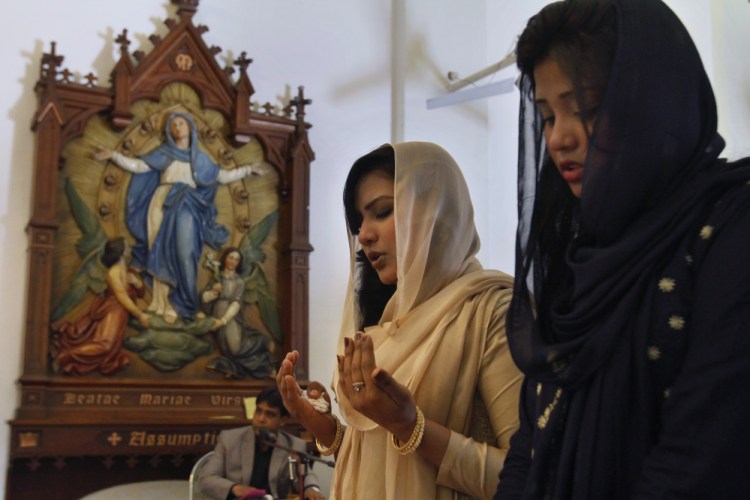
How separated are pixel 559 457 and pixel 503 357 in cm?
58

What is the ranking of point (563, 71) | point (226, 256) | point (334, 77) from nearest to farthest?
point (563, 71) < point (226, 256) < point (334, 77)

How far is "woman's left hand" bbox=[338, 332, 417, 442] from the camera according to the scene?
59.3 inches

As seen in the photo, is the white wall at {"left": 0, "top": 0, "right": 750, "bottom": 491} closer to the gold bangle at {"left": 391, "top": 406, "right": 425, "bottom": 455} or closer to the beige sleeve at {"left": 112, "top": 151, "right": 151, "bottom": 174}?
the beige sleeve at {"left": 112, "top": 151, "right": 151, "bottom": 174}

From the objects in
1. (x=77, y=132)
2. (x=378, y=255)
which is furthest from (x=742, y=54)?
(x=378, y=255)

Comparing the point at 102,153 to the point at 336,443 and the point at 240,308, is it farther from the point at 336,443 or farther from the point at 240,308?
the point at 336,443

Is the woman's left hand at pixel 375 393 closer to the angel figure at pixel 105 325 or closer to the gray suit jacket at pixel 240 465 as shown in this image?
the gray suit jacket at pixel 240 465

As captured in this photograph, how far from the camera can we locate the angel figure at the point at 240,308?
5.74 metres

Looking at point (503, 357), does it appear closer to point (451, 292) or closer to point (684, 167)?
point (451, 292)

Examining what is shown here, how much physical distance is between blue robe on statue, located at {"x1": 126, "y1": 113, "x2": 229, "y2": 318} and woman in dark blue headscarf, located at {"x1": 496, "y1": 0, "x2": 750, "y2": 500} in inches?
185

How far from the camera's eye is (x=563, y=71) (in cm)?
120

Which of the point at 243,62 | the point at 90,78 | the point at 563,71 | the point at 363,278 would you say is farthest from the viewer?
the point at 243,62

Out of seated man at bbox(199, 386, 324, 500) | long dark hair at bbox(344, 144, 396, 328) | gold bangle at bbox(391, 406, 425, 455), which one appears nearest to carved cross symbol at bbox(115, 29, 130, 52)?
seated man at bbox(199, 386, 324, 500)

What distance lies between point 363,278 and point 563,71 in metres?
1.08

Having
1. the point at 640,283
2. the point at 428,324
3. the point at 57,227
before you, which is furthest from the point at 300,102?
the point at 640,283
